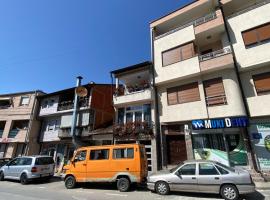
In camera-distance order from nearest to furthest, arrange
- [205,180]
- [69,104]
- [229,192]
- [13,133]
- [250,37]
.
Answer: [229,192] < [205,180] < [250,37] < [69,104] < [13,133]

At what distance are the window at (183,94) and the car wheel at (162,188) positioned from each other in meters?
7.28

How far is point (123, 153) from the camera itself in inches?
414

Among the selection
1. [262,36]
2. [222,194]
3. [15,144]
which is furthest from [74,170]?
[15,144]

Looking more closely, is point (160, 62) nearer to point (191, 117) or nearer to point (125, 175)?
point (191, 117)

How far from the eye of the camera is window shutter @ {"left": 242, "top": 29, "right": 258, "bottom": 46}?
1326 centimetres

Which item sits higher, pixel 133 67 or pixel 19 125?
pixel 133 67

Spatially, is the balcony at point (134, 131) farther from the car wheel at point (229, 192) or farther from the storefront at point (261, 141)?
the car wheel at point (229, 192)

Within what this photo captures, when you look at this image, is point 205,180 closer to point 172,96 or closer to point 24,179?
point 172,96

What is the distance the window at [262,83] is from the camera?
40.3ft

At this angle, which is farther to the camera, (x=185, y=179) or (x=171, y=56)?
(x=171, y=56)

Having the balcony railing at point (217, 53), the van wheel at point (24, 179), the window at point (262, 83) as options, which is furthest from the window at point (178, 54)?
the van wheel at point (24, 179)

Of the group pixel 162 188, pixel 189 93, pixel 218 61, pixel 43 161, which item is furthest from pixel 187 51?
pixel 43 161

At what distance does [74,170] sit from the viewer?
11297mm

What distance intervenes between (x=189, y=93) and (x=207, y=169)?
7.37 m
